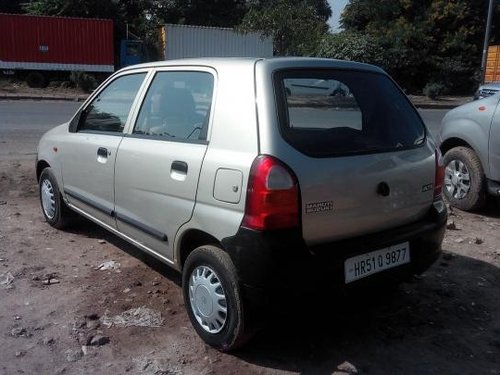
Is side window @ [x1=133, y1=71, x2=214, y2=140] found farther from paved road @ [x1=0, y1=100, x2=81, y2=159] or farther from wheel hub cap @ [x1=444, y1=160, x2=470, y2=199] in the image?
paved road @ [x1=0, y1=100, x2=81, y2=159]

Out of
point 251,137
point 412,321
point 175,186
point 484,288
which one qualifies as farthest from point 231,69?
point 484,288

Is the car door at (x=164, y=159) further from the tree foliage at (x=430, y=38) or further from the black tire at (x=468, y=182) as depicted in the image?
the tree foliage at (x=430, y=38)

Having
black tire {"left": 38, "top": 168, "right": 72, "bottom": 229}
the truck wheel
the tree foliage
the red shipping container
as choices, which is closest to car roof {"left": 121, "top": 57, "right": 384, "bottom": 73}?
black tire {"left": 38, "top": 168, "right": 72, "bottom": 229}

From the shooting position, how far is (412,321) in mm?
3625

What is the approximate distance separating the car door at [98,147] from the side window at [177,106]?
0.24 meters

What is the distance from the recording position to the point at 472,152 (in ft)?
19.8

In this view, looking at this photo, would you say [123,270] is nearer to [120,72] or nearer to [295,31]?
[120,72]

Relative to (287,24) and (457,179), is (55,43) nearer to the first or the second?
(287,24)

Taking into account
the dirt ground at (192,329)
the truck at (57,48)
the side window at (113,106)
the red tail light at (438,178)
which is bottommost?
the dirt ground at (192,329)

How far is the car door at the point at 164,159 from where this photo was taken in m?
3.22

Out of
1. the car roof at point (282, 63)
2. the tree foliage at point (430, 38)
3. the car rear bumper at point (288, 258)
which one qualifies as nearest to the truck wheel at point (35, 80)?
the tree foliage at point (430, 38)

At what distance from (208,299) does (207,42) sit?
30956mm

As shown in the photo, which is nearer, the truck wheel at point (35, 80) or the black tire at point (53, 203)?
the black tire at point (53, 203)

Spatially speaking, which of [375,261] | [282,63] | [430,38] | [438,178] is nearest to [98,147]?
[282,63]
